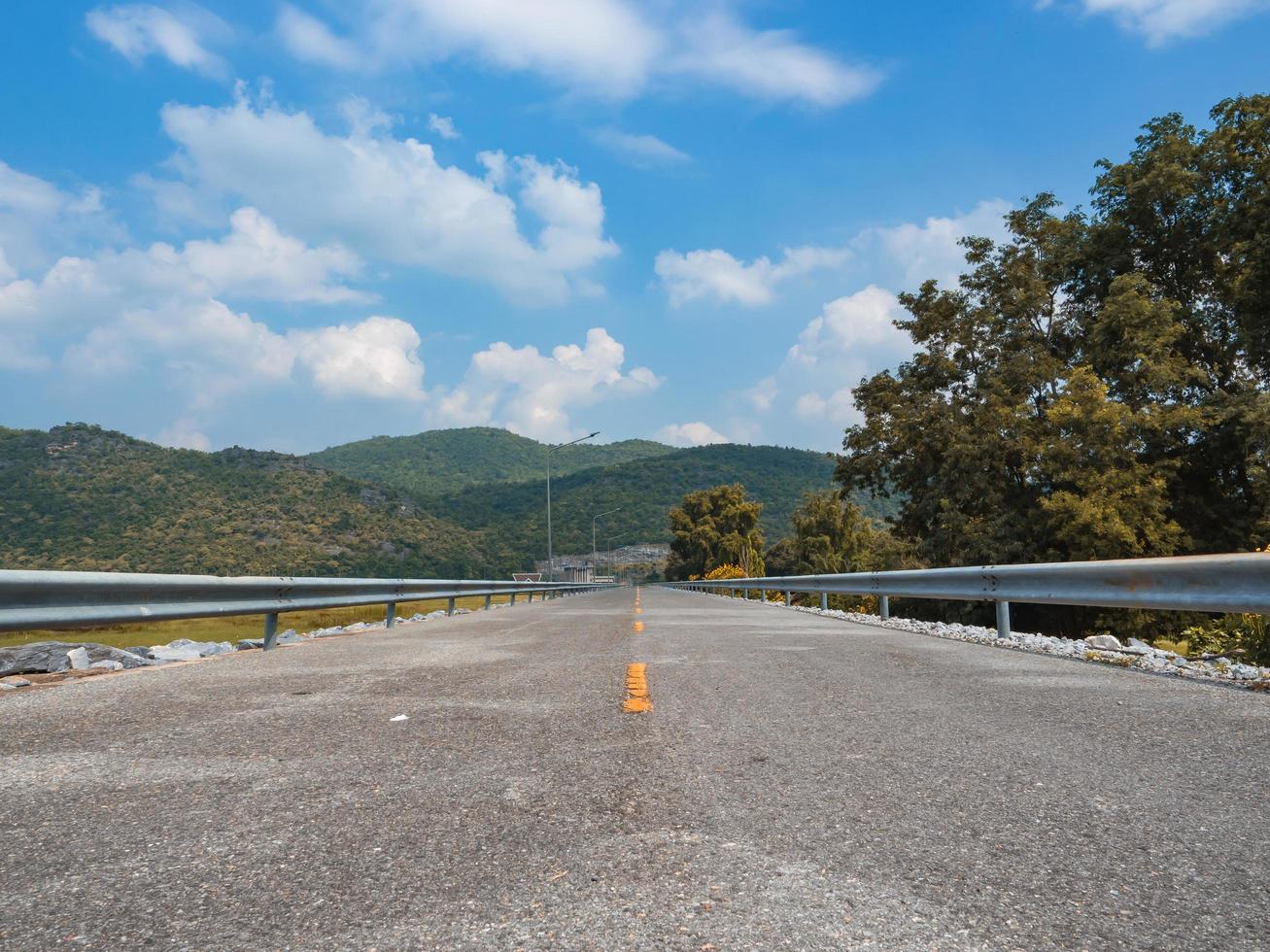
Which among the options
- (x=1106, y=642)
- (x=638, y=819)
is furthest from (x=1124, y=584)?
(x=638, y=819)

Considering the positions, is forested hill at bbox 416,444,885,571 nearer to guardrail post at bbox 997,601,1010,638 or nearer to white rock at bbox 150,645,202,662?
white rock at bbox 150,645,202,662

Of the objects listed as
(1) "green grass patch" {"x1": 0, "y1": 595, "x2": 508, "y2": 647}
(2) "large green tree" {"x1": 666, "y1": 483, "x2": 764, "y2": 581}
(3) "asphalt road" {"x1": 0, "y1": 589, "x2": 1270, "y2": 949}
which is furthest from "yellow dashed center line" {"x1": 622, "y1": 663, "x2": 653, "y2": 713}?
(2) "large green tree" {"x1": 666, "y1": 483, "x2": 764, "y2": 581}

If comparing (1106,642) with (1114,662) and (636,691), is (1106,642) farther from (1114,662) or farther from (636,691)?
(636,691)

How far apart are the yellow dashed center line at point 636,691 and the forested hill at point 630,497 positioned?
77041 mm

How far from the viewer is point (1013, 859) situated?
2.48 m

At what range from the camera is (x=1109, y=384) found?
28.9 metres

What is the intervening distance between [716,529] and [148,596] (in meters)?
106

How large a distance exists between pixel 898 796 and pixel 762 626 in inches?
371

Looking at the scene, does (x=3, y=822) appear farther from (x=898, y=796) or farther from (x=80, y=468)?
(x=80, y=468)

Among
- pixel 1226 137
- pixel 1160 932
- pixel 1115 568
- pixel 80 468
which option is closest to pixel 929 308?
pixel 1226 137

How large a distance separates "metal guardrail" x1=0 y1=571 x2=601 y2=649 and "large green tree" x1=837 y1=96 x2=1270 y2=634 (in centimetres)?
2144

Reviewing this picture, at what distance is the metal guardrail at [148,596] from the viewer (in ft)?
18.9

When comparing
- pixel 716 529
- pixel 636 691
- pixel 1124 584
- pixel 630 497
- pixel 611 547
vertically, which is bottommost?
pixel 636 691

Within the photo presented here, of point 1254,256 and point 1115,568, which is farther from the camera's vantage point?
point 1254,256
